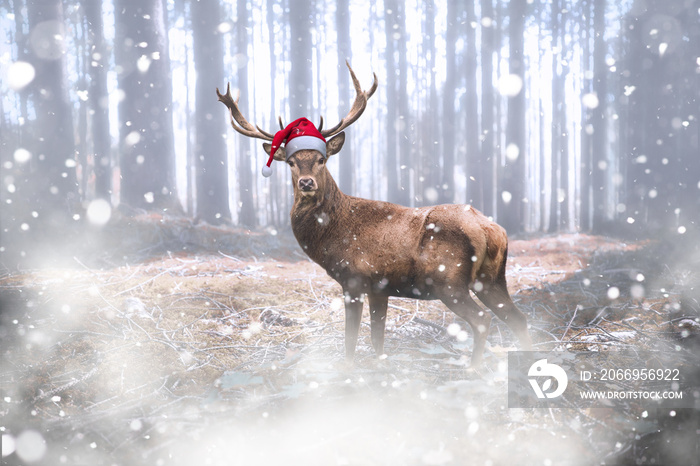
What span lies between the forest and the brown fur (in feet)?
1.23

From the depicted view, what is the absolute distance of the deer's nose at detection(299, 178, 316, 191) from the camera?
2.58m

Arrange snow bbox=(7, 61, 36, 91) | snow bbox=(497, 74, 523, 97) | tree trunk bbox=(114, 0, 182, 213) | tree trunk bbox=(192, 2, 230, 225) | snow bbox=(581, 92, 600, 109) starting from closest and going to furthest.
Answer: snow bbox=(7, 61, 36, 91) → tree trunk bbox=(114, 0, 182, 213) → tree trunk bbox=(192, 2, 230, 225) → snow bbox=(581, 92, 600, 109) → snow bbox=(497, 74, 523, 97)

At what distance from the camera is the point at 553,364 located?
2.55 metres

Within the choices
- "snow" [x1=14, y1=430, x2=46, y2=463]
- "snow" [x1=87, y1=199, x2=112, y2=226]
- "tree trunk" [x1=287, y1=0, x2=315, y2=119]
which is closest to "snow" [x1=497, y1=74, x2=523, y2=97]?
"tree trunk" [x1=287, y1=0, x2=315, y2=119]

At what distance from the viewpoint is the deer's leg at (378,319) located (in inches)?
114

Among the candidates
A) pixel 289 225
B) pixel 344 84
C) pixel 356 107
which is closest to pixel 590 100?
pixel 344 84

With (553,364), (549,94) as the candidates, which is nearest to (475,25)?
(549,94)

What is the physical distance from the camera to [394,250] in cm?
269

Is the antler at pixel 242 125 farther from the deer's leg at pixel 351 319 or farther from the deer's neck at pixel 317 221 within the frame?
the deer's leg at pixel 351 319

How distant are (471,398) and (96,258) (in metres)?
4.96

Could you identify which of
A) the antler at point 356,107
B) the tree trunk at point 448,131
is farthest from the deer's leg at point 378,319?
the tree trunk at point 448,131

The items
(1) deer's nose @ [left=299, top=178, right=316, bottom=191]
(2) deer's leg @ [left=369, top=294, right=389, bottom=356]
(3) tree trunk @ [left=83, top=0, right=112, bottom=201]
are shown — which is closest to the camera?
(1) deer's nose @ [left=299, top=178, right=316, bottom=191]

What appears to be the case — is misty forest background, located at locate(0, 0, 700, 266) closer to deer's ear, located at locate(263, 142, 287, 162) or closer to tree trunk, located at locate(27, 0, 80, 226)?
tree trunk, located at locate(27, 0, 80, 226)

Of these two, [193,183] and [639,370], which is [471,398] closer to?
[639,370]
